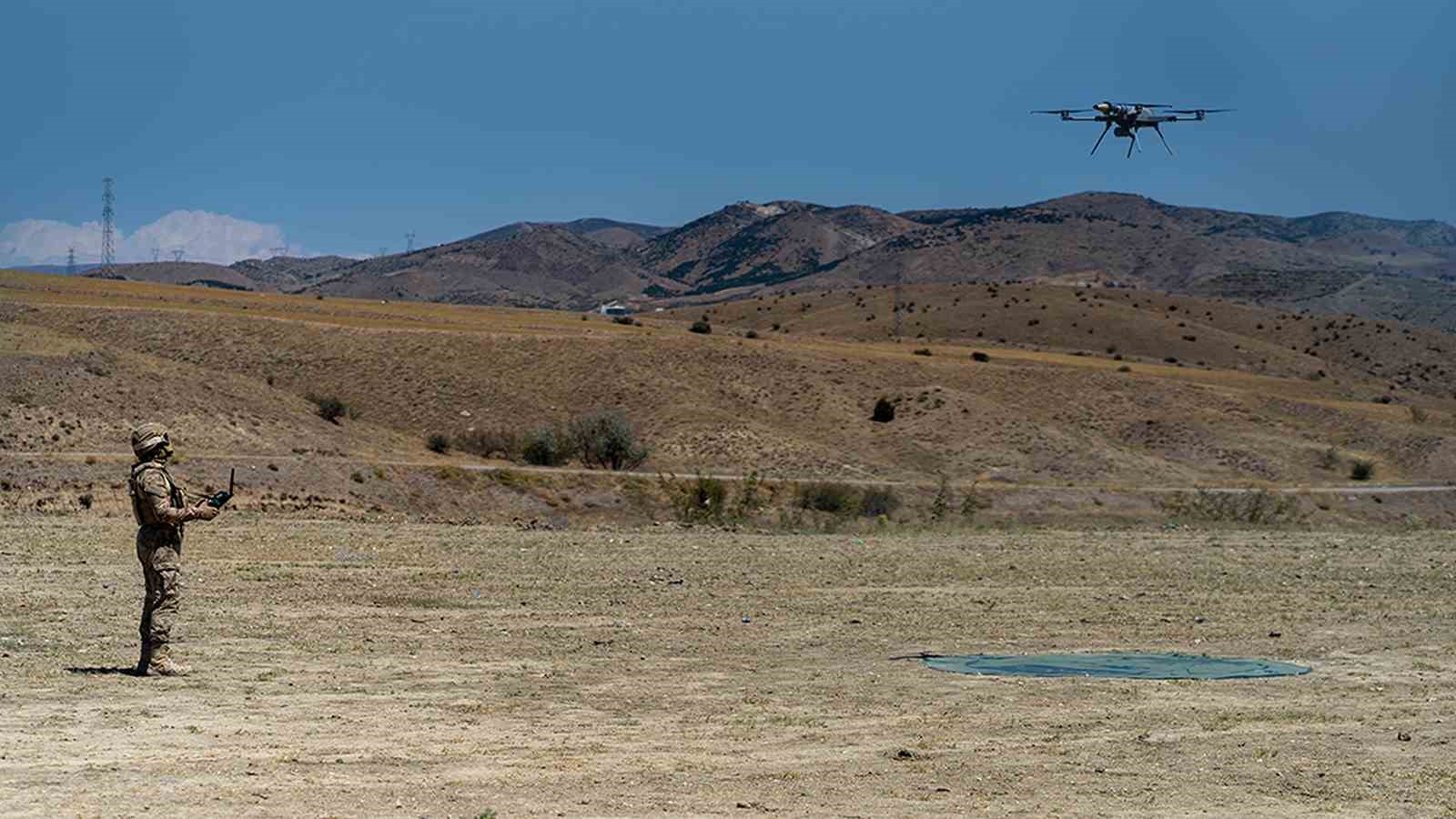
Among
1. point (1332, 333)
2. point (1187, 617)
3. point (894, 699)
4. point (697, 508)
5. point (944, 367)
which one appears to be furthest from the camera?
point (1332, 333)

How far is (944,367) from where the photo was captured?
3590 inches

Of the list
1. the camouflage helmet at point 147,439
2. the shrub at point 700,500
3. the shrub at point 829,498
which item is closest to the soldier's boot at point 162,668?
the camouflage helmet at point 147,439

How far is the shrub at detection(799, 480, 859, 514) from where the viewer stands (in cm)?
5209

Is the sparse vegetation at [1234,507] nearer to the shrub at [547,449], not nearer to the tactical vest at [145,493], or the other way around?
the shrub at [547,449]

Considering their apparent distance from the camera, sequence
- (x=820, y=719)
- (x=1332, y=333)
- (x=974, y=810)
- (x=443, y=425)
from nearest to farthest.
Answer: (x=974, y=810), (x=820, y=719), (x=443, y=425), (x=1332, y=333)

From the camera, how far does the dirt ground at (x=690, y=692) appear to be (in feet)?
42.6

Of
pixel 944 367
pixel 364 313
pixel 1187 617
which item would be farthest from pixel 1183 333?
pixel 1187 617

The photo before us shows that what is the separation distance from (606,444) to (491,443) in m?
4.98

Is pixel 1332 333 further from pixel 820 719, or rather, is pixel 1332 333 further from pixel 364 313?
pixel 820 719

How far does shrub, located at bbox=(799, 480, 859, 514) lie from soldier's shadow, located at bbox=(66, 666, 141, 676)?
1344 inches

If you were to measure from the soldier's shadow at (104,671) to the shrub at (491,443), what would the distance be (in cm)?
4475

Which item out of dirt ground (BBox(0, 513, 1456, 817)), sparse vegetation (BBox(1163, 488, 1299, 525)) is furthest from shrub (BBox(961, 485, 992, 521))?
dirt ground (BBox(0, 513, 1456, 817))

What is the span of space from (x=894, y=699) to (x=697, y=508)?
2969 centimetres

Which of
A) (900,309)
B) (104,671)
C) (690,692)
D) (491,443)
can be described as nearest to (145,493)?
(104,671)
